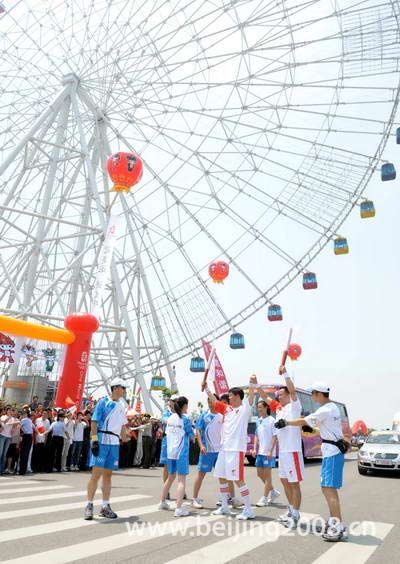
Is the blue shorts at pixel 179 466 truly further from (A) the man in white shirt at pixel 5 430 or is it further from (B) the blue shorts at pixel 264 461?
(A) the man in white shirt at pixel 5 430

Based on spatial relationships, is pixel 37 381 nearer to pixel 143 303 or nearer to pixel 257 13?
pixel 143 303

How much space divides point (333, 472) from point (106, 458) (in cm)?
308

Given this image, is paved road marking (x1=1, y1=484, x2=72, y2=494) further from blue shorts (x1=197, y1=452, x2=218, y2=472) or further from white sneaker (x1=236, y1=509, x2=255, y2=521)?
white sneaker (x1=236, y1=509, x2=255, y2=521)

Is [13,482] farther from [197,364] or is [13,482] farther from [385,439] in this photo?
[197,364]

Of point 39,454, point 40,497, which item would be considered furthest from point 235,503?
point 39,454

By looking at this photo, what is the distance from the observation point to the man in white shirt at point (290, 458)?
6.77m

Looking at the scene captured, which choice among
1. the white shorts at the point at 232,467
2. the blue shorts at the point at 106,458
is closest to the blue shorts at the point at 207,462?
the white shorts at the point at 232,467

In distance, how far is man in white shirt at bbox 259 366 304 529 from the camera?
6.77 metres

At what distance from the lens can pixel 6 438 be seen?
12344 mm

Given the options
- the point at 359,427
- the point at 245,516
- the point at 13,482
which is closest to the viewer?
the point at 245,516

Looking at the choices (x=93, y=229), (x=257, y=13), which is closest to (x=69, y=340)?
(x=93, y=229)

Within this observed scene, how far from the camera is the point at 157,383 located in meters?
25.3

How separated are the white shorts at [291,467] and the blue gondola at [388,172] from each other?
1865 centimetres

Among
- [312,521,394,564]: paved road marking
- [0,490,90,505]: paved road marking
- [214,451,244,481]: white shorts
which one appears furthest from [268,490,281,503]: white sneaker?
[0,490,90,505]: paved road marking
